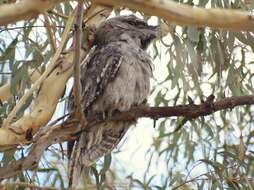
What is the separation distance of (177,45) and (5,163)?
857 millimetres

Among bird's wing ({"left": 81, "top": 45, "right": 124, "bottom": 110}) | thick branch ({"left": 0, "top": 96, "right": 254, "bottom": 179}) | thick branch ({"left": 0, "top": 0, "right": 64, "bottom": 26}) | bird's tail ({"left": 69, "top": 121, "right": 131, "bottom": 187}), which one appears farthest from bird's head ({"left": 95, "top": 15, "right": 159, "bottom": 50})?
thick branch ({"left": 0, "top": 0, "right": 64, "bottom": 26})

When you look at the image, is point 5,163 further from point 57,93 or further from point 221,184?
point 221,184

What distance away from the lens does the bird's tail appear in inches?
105

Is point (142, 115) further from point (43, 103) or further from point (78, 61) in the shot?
point (78, 61)

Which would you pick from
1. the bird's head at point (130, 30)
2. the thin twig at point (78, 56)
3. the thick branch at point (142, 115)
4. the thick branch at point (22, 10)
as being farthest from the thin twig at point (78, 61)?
the bird's head at point (130, 30)

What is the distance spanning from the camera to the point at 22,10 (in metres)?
1.16

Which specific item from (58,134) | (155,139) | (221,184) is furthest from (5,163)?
(155,139)

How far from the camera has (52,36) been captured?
101 inches

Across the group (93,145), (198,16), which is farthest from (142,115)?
(198,16)

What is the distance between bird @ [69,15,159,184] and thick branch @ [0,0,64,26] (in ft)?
4.66

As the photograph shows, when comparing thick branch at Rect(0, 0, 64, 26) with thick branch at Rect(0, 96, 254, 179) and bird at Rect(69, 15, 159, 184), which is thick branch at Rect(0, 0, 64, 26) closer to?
thick branch at Rect(0, 96, 254, 179)

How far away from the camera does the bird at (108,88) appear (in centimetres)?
268

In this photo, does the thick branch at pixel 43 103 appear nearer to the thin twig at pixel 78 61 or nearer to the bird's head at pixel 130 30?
the thin twig at pixel 78 61

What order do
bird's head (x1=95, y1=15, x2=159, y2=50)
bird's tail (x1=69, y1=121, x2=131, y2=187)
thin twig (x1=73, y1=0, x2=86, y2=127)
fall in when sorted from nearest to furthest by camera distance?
thin twig (x1=73, y1=0, x2=86, y2=127) < bird's tail (x1=69, y1=121, x2=131, y2=187) < bird's head (x1=95, y1=15, x2=159, y2=50)
